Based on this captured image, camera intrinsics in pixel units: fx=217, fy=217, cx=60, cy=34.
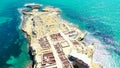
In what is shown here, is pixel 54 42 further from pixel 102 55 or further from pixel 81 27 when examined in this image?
pixel 81 27

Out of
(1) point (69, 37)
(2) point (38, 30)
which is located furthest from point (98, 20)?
(2) point (38, 30)

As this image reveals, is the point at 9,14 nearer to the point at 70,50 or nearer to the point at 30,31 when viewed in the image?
the point at 30,31

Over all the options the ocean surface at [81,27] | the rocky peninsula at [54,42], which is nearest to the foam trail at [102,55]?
the ocean surface at [81,27]

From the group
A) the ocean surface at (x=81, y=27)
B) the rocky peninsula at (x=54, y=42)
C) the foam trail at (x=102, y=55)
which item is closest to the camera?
the rocky peninsula at (x=54, y=42)

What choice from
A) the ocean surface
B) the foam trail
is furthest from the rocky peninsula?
the ocean surface

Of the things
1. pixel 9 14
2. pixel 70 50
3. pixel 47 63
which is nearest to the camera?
pixel 47 63

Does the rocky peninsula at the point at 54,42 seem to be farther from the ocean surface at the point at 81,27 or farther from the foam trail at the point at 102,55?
the ocean surface at the point at 81,27
